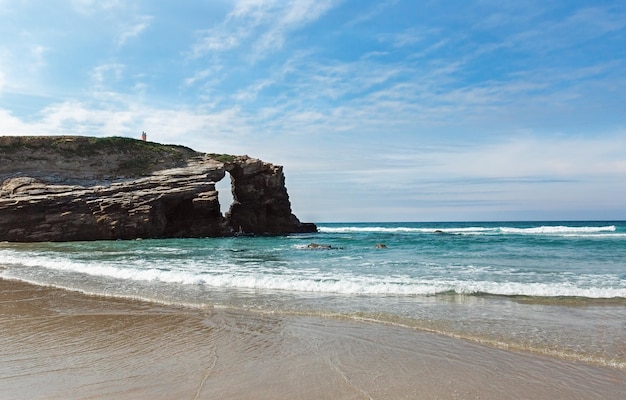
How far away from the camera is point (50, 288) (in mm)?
10203

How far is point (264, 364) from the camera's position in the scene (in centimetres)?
463

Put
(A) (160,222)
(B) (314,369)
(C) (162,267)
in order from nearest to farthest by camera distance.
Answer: (B) (314,369) < (C) (162,267) < (A) (160,222)

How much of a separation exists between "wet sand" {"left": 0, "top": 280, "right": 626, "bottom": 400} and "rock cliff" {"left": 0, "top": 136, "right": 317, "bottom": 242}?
→ 2779 centimetres

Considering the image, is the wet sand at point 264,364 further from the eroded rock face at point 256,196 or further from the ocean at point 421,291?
the eroded rock face at point 256,196

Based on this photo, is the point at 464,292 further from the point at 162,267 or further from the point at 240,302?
the point at 162,267

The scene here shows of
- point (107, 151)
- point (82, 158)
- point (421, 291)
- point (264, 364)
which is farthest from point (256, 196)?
point (264, 364)

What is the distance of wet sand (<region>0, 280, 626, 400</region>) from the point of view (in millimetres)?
3881

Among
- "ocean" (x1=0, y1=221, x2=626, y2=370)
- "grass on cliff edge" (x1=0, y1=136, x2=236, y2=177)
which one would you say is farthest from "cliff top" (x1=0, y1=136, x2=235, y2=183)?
"ocean" (x1=0, y1=221, x2=626, y2=370)

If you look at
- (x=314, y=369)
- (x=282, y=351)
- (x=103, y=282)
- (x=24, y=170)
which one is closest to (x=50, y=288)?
(x=103, y=282)

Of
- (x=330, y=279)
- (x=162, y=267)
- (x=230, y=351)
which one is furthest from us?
(x=162, y=267)

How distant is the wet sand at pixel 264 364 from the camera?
388cm

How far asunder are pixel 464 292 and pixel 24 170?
37257 millimetres

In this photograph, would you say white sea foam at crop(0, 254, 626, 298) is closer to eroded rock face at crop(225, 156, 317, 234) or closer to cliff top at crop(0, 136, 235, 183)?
cliff top at crop(0, 136, 235, 183)

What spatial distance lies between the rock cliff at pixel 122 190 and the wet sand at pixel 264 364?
27.8 metres
